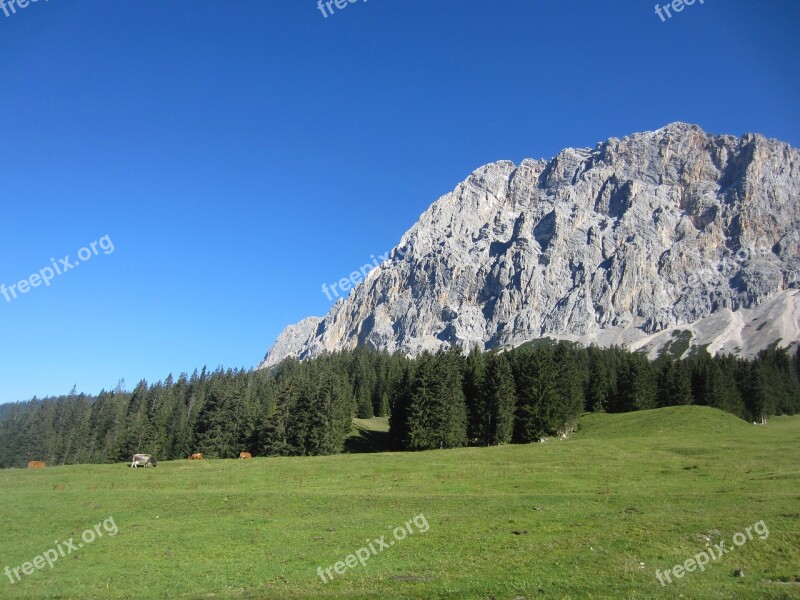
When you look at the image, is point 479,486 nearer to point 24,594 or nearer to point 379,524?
point 379,524

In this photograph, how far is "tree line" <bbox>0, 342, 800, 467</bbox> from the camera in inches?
3332

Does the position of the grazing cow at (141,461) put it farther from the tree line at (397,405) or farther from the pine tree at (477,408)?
the pine tree at (477,408)

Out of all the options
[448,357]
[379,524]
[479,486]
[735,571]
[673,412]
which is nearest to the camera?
[735,571]

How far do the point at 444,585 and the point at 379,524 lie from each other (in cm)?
1148

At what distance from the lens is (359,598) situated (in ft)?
58.5

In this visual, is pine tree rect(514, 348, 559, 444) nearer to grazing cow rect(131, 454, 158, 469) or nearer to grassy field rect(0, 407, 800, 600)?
grassy field rect(0, 407, 800, 600)

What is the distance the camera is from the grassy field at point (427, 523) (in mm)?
19328

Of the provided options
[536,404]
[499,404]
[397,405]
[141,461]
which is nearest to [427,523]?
[141,461]

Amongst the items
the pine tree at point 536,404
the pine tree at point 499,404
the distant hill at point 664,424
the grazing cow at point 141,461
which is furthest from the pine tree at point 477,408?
the grazing cow at point 141,461

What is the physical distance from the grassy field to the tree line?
2804 centimetres

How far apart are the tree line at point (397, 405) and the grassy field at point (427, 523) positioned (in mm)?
28043

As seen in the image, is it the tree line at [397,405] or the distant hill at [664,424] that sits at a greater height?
the tree line at [397,405]

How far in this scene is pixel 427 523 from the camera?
1151 inches

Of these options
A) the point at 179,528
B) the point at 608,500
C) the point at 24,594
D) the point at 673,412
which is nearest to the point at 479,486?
the point at 608,500
